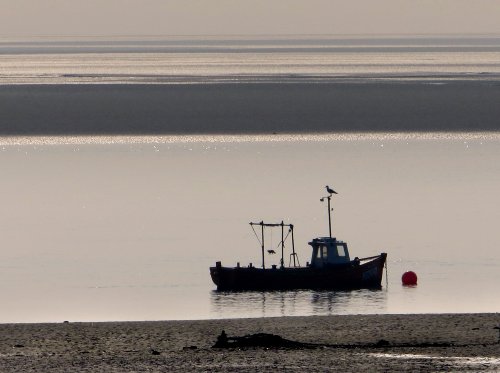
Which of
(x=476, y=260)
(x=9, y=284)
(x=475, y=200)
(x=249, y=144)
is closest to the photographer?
(x=9, y=284)

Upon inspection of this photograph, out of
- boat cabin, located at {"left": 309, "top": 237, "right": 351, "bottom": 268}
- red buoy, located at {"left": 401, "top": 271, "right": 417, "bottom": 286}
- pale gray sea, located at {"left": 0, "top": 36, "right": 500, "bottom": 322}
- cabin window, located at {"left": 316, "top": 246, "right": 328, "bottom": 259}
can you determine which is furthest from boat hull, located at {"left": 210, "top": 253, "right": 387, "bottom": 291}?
cabin window, located at {"left": 316, "top": 246, "right": 328, "bottom": 259}

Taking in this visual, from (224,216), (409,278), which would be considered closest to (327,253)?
(409,278)

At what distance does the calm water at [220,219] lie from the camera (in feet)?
112

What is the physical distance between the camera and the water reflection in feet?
107

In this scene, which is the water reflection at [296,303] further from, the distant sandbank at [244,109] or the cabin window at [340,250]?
the distant sandbank at [244,109]

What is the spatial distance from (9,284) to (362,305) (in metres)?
8.63

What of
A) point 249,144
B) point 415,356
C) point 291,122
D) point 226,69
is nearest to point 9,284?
point 415,356

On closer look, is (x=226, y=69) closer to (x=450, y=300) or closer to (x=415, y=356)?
(x=450, y=300)

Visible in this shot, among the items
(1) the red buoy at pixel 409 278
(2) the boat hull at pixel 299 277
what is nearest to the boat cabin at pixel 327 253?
(2) the boat hull at pixel 299 277

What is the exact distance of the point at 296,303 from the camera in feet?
112

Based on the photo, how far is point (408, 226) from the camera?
45.9 meters

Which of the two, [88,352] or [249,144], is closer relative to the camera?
[88,352]

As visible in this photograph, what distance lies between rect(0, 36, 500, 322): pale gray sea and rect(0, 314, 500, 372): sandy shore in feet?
11.0

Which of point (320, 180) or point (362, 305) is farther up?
point (320, 180)
